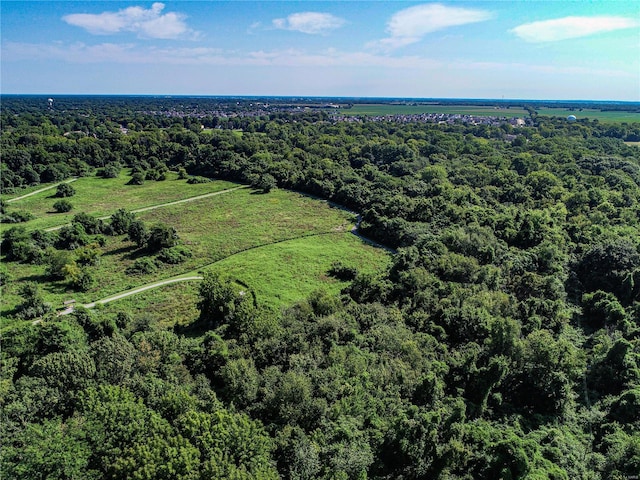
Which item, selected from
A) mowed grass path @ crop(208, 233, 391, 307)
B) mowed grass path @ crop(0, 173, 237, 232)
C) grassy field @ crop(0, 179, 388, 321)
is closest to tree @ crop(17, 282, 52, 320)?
grassy field @ crop(0, 179, 388, 321)

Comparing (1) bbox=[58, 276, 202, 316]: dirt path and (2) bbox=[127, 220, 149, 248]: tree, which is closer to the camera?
(1) bbox=[58, 276, 202, 316]: dirt path

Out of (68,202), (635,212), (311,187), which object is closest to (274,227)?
(311,187)

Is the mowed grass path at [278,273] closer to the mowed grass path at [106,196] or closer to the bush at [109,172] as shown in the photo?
the mowed grass path at [106,196]

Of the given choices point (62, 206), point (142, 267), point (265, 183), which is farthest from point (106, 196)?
point (142, 267)

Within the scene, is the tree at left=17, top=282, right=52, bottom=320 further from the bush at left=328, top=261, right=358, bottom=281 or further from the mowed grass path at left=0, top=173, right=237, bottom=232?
the bush at left=328, top=261, right=358, bottom=281

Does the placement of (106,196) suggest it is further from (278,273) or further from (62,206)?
(278,273)
